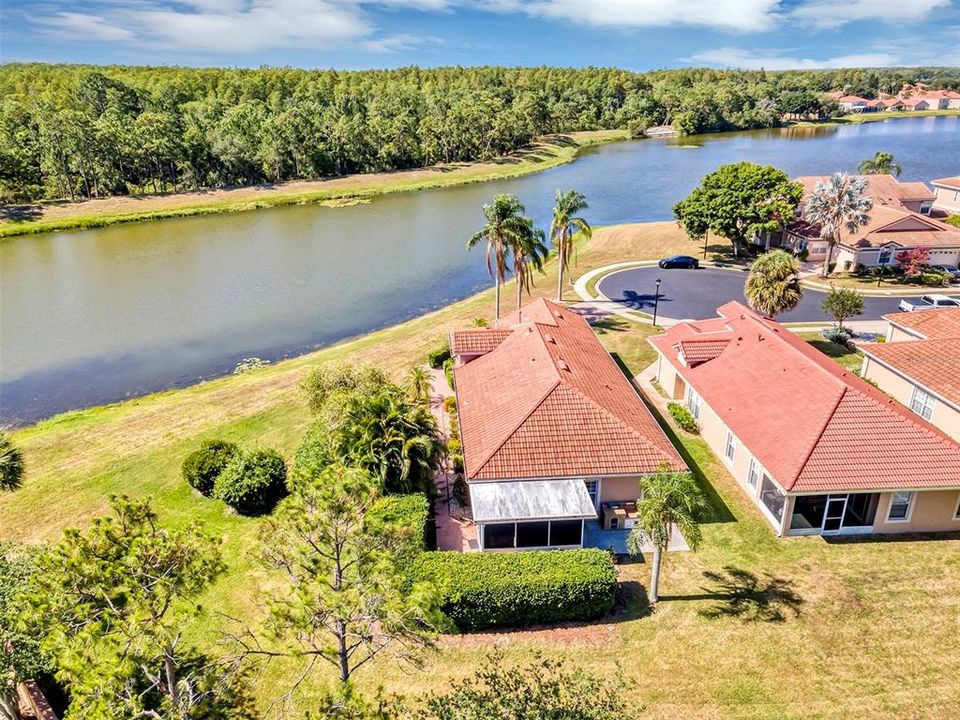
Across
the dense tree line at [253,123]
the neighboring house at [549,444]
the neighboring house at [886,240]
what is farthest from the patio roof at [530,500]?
the dense tree line at [253,123]

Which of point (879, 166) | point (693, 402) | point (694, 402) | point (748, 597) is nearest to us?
point (748, 597)

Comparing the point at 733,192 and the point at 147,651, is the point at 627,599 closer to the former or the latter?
the point at 147,651

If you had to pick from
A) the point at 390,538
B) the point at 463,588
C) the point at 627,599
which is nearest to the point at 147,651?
the point at 390,538

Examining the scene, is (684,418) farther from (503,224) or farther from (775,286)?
(503,224)

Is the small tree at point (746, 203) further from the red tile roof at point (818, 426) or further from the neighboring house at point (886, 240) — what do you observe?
the red tile roof at point (818, 426)

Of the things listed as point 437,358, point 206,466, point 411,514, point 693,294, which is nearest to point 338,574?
point 411,514
